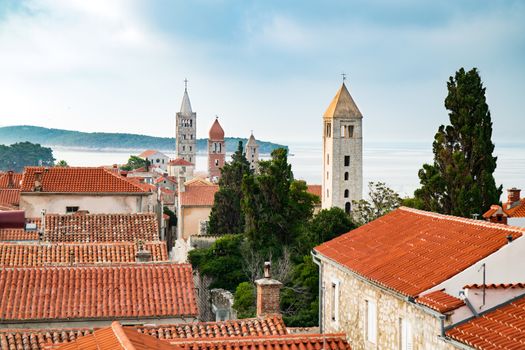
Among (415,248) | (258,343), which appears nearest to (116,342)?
(258,343)

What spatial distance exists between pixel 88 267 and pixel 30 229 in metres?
12.6

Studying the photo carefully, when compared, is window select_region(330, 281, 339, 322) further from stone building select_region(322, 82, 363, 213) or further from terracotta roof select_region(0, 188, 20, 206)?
stone building select_region(322, 82, 363, 213)

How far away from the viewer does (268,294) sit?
17.0m

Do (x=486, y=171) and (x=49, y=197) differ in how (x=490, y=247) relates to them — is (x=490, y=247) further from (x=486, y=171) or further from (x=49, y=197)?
(x=49, y=197)

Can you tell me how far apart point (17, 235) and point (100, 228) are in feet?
9.78

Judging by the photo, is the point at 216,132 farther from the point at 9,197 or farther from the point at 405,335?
the point at 405,335

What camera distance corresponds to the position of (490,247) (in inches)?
512

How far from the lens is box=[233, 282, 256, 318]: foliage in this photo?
116ft

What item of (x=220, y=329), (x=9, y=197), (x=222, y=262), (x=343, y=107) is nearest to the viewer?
(x=220, y=329)

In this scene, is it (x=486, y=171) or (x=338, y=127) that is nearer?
(x=486, y=171)

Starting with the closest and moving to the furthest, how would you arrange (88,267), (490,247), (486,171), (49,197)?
(490,247), (88,267), (486,171), (49,197)

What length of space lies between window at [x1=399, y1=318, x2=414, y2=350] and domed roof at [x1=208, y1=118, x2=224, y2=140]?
165214mm

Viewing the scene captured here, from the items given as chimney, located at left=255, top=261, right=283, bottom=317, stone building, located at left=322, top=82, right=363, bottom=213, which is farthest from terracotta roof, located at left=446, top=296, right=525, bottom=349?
stone building, located at left=322, top=82, right=363, bottom=213

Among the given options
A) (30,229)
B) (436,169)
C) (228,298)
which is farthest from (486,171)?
(30,229)
